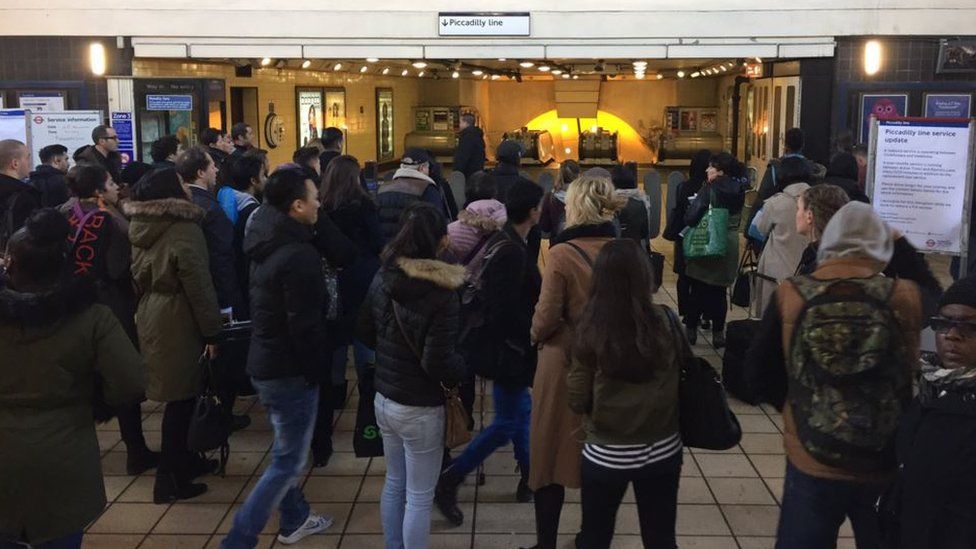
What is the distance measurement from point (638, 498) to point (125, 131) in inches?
366

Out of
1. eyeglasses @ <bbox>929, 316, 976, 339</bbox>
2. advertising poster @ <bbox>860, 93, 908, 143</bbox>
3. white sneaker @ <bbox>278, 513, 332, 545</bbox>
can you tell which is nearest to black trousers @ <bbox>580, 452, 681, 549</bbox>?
eyeglasses @ <bbox>929, 316, 976, 339</bbox>

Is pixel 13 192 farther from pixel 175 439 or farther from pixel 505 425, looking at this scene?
pixel 505 425

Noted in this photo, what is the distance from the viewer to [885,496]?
291 cm

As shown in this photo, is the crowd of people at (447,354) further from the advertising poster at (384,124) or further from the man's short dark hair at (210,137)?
the advertising poster at (384,124)

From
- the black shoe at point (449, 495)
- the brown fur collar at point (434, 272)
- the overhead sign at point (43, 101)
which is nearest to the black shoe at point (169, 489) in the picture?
the black shoe at point (449, 495)

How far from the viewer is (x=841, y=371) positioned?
289 centimetres

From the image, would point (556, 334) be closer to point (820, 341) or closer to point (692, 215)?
point (820, 341)

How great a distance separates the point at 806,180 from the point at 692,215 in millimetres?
920

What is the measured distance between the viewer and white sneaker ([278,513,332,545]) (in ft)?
14.4

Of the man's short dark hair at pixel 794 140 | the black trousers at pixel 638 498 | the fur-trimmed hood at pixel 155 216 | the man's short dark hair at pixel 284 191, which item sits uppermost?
the man's short dark hair at pixel 794 140

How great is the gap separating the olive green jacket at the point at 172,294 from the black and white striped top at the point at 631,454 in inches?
88.7

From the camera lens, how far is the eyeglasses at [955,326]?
2.75m

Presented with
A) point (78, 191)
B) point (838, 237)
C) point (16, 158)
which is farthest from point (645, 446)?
point (16, 158)

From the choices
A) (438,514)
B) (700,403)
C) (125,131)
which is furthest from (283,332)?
(125,131)
